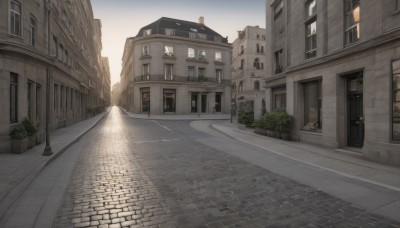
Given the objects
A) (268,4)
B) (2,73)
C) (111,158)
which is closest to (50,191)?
(111,158)

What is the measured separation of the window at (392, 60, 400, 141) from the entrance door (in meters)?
2.15

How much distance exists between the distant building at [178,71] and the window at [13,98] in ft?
99.0

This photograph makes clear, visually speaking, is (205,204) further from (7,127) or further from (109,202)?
(7,127)

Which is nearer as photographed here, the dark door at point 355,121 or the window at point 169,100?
the dark door at point 355,121

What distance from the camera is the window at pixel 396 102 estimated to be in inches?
323

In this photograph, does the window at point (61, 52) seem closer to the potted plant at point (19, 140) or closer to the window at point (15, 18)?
the window at point (15, 18)

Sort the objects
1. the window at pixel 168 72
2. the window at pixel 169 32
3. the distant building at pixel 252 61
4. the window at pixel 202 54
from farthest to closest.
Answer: the distant building at pixel 252 61, the window at pixel 202 54, the window at pixel 169 32, the window at pixel 168 72

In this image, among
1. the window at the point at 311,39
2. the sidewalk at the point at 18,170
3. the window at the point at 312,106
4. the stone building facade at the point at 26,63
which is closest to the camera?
the sidewalk at the point at 18,170

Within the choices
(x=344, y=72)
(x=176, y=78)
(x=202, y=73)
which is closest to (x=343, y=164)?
(x=344, y=72)

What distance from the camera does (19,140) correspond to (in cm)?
984

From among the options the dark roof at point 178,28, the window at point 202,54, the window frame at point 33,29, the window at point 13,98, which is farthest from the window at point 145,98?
the window at point 13,98

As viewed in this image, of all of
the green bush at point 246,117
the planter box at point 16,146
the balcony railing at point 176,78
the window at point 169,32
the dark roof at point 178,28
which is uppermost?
the dark roof at point 178,28

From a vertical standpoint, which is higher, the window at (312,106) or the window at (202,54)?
the window at (202,54)

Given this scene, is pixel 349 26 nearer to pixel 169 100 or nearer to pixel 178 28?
pixel 169 100
